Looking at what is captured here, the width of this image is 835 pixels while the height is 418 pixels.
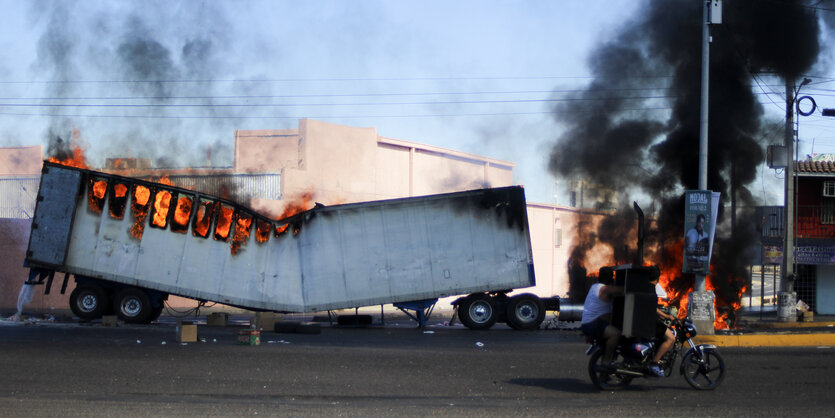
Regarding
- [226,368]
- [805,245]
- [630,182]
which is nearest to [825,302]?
[805,245]

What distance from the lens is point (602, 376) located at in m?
9.59

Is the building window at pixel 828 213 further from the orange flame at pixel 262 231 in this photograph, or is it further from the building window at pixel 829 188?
the orange flame at pixel 262 231

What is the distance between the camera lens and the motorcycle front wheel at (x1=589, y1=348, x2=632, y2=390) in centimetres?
946

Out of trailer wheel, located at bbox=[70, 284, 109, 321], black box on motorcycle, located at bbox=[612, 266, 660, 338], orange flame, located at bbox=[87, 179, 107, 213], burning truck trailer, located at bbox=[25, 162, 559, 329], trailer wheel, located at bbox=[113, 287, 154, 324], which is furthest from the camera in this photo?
trailer wheel, located at bbox=[70, 284, 109, 321]

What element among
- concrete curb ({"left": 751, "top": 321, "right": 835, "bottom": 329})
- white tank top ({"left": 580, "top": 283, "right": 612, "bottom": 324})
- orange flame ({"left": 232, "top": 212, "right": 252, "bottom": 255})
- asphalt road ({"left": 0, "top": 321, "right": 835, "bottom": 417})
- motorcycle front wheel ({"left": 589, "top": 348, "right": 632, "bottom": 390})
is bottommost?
asphalt road ({"left": 0, "top": 321, "right": 835, "bottom": 417})

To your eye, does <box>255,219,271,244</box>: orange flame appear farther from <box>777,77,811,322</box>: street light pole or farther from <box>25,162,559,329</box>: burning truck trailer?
<box>777,77,811,322</box>: street light pole

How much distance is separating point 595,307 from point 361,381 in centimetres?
301

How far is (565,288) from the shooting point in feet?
161

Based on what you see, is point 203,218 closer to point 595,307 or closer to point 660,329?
point 595,307

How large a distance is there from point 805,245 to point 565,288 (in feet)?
59.5

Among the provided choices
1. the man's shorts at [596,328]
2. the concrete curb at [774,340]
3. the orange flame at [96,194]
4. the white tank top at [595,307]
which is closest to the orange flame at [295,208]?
the orange flame at [96,194]

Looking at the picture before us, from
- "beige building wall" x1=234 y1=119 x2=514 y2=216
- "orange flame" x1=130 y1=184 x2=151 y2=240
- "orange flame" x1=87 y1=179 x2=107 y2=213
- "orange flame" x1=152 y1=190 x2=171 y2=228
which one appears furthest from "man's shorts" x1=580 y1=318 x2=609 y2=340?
"beige building wall" x1=234 y1=119 x2=514 y2=216

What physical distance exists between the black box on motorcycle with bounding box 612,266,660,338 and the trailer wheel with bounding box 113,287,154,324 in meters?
15.8

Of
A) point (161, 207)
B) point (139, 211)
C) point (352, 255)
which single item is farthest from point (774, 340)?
point (139, 211)
